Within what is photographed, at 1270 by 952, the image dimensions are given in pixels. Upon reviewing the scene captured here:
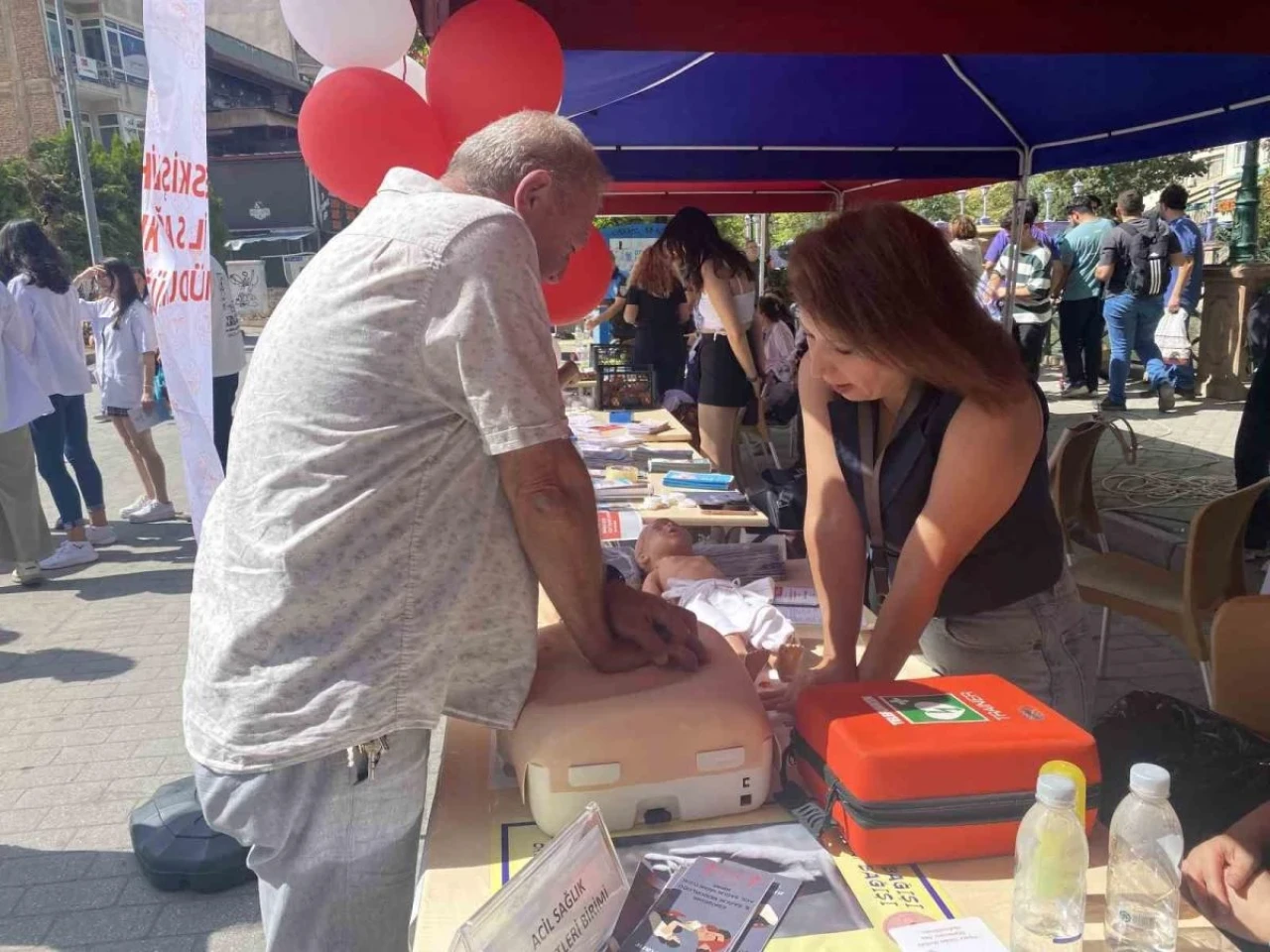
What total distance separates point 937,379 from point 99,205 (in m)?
28.7

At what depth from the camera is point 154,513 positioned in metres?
6.45

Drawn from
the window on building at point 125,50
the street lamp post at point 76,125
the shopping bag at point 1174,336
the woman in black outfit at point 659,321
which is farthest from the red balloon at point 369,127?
the window on building at point 125,50

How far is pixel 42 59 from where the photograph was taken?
109 feet

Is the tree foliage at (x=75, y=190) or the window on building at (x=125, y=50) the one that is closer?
the tree foliage at (x=75, y=190)

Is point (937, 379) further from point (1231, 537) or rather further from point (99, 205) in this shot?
point (99, 205)

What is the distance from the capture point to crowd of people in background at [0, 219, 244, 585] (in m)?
5.04

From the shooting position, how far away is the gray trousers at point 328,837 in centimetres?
129

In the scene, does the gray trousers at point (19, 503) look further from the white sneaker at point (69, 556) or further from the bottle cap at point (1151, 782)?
the bottle cap at point (1151, 782)

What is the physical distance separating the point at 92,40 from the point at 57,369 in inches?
1557

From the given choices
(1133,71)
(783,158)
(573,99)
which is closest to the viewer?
(1133,71)

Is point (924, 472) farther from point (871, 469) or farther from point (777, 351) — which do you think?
point (777, 351)

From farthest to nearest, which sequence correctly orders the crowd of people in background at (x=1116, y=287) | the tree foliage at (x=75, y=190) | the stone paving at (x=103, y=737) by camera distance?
the tree foliage at (x=75, y=190) → the crowd of people in background at (x=1116, y=287) → the stone paving at (x=103, y=737)

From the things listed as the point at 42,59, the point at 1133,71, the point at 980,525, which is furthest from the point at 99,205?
the point at 980,525

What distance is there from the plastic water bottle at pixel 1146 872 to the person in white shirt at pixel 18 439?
541cm
